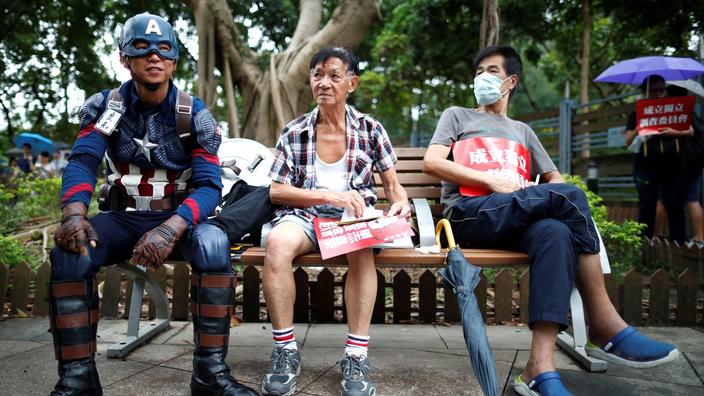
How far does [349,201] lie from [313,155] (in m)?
0.38

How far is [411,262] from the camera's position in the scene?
267 centimetres

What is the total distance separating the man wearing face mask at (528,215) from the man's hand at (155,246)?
1492 mm

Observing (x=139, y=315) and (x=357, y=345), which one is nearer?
(x=357, y=345)

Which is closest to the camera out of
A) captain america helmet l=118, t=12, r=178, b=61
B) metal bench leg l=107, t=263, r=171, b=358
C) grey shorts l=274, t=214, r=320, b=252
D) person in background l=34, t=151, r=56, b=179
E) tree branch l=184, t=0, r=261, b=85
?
captain america helmet l=118, t=12, r=178, b=61

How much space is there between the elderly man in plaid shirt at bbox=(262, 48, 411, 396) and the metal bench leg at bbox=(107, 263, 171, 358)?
0.95m

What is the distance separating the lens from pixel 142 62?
2.52 metres

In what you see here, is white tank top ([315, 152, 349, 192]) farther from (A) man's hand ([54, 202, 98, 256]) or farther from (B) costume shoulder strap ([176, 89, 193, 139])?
(A) man's hand ([54, 202, 98, 256])

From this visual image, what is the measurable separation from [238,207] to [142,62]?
2.67ft

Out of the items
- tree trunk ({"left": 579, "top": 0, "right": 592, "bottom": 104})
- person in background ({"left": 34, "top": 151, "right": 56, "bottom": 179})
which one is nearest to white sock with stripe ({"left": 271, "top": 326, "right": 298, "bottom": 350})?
person in background ({"left": 34, "top": 151, "right": 56, "bottom": 179})

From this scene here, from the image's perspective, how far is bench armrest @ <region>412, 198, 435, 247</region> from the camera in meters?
2.79

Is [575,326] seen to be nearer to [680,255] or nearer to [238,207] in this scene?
[238,207]

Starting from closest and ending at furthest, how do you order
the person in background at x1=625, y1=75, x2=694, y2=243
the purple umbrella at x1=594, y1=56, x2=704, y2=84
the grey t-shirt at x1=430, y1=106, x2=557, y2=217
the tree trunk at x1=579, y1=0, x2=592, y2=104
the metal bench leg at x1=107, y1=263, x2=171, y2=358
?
1. the metal bench leg at x1=107, y1=263, x2=171, y2=358
2. the grey t-shirt at x1=430, y1=106, x2=557, y2=217
3. the person in background at x1=625, y1=75, x2=694, y2=243
4. the purple umbrella at x1=594, y1=56, x2=704, y2=84
5. the tree trunk at x1=579, y1=0, x2=592, y2=104

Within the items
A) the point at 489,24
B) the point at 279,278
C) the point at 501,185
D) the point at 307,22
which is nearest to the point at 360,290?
the point at 279,278

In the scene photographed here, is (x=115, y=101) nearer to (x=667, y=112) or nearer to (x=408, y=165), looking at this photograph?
(x=408, y=165)
